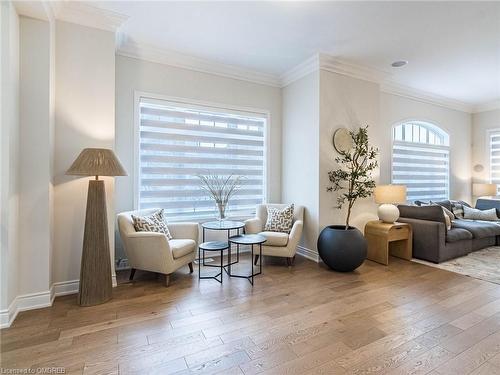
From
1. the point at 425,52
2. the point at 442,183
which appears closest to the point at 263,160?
the point at 425,52

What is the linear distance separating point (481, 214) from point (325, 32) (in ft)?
15.4

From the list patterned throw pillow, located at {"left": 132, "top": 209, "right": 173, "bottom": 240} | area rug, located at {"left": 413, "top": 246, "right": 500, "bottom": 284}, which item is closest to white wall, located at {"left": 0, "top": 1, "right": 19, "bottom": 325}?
patterned throw pillow, located at {"left": 132, "top": 209, "right": 173, "bottom": 240}

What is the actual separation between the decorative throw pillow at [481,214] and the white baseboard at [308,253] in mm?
3576

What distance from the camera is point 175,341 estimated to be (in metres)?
2.00

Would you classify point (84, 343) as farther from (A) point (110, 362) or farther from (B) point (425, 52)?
(B) point (425, 52)

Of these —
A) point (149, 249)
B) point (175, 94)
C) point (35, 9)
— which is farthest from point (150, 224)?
point (35, 9)

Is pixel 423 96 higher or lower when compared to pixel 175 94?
higher

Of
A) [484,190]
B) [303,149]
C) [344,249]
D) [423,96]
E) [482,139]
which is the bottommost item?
[344,249]

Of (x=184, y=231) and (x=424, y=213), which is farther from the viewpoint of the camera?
(x=424, y=213)

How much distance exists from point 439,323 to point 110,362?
2574 mm

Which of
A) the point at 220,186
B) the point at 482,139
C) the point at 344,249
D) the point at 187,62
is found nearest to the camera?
the point at 344,249

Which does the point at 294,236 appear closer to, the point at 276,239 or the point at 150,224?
the point at 276,239

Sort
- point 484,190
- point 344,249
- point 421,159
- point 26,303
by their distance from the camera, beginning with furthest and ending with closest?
1. point 484,190
2. point 421,159
3. point 344,249
4. point 26,303

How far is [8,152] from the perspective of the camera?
2182mm
